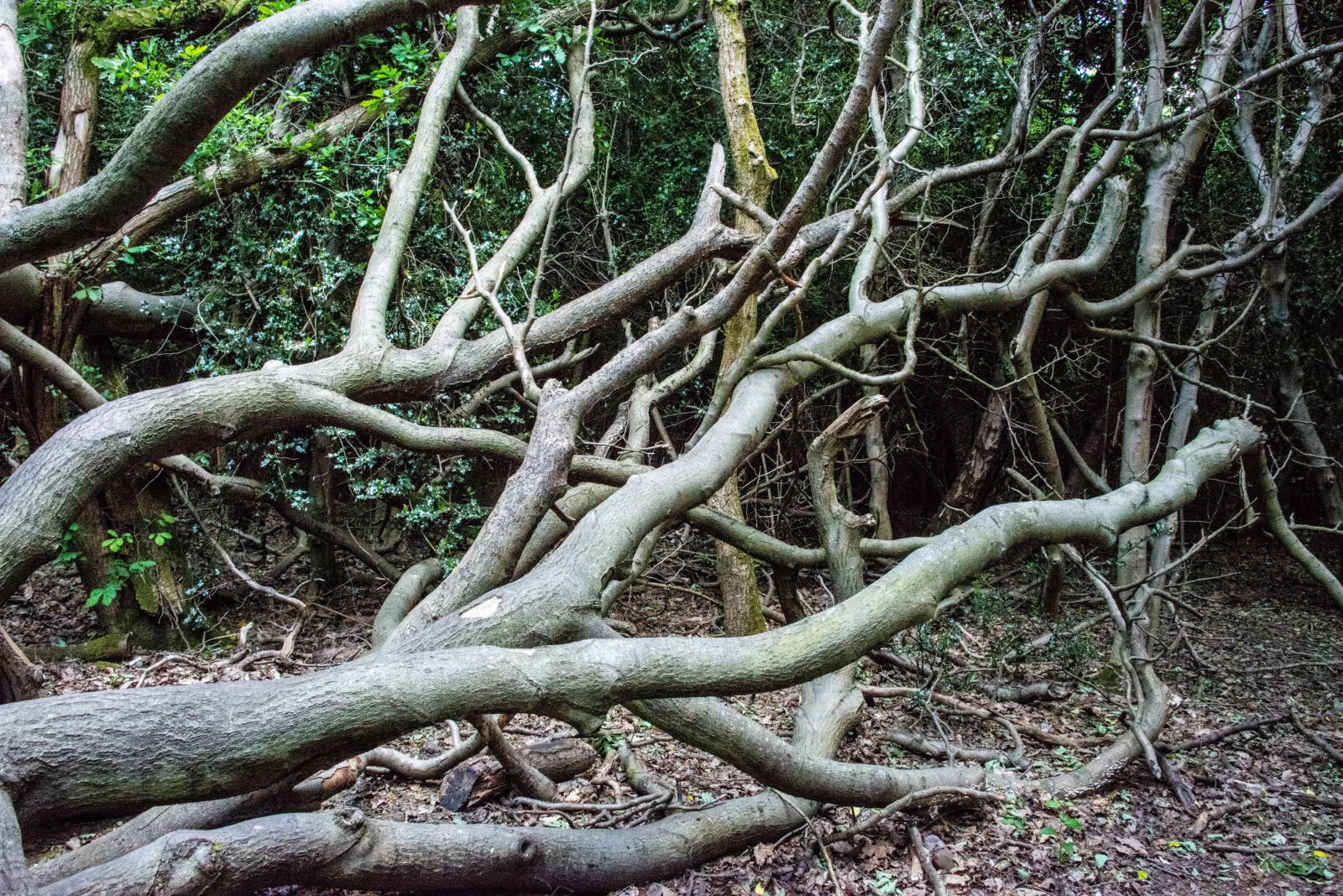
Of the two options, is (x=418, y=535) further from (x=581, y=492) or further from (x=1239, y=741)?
(x=1239, y=741)

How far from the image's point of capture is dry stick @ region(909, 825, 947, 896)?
2.79 meters

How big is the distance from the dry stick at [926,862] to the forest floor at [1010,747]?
0.20 feet

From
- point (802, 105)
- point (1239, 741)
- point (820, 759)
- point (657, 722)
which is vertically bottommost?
point (1239, 741)

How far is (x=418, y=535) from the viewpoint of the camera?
6184 millimetres

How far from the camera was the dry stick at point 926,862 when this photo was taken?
9.14ft

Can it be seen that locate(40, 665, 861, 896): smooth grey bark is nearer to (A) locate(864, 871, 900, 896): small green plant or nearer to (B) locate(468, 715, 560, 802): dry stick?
(A) locate(864, 871, 900, 896): small green plant

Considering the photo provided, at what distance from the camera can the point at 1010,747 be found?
4.18 metres

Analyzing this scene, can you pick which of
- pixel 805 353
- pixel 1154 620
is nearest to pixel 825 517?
pixel 805 353

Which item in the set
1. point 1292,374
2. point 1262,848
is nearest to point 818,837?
point 1262,848

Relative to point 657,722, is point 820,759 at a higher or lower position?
lower

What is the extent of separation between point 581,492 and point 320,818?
2.51 m

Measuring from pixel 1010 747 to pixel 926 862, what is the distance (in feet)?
4.77

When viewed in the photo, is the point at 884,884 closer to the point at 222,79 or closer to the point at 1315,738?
the point at 1315,738

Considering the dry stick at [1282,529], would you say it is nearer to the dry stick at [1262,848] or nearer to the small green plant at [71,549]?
the dry stick at [1262,848]
